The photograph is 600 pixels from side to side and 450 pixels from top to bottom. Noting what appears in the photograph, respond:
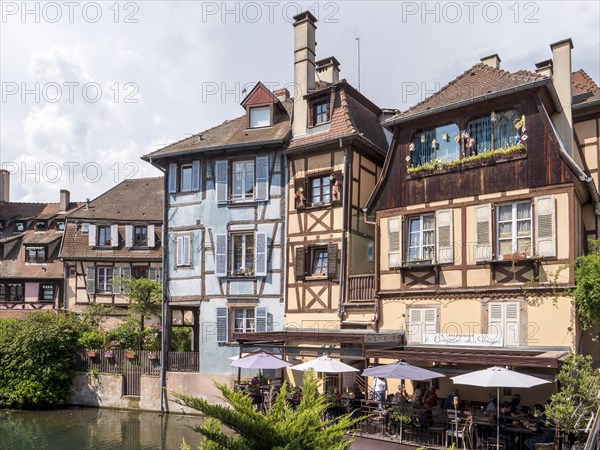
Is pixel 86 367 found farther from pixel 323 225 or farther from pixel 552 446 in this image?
pixel 552 446

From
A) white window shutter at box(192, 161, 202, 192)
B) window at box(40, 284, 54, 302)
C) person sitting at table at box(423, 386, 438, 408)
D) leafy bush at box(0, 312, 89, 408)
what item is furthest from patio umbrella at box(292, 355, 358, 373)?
window at box(40, 284, 54, 302)

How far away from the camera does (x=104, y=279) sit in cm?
3406

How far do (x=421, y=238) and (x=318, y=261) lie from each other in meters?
4.46

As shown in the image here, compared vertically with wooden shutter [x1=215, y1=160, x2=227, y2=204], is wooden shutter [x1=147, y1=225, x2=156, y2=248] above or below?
below

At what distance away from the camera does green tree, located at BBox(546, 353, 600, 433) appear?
1270 cm

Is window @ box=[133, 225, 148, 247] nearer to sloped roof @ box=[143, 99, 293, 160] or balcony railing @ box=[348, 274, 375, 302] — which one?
sloped roof @ box=[143, 99, 293, 160]

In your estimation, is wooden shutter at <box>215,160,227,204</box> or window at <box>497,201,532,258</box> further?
wooden shutter at <box>215,160,227,204</box>

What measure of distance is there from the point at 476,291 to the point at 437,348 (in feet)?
6.38

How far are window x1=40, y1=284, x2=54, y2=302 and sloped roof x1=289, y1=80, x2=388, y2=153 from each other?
21.9 metres

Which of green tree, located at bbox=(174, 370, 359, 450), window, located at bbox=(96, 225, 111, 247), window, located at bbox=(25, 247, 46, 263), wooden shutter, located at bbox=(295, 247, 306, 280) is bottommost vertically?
green tree, located at bbox=(174, 370, 359, 450)

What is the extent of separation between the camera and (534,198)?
1634 centimetres

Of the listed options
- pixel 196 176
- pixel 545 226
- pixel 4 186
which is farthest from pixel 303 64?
pixel 4 186

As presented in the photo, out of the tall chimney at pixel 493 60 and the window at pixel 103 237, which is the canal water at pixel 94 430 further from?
the tall chimney at pixel 493 60

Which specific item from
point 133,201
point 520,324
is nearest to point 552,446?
point 520,324
